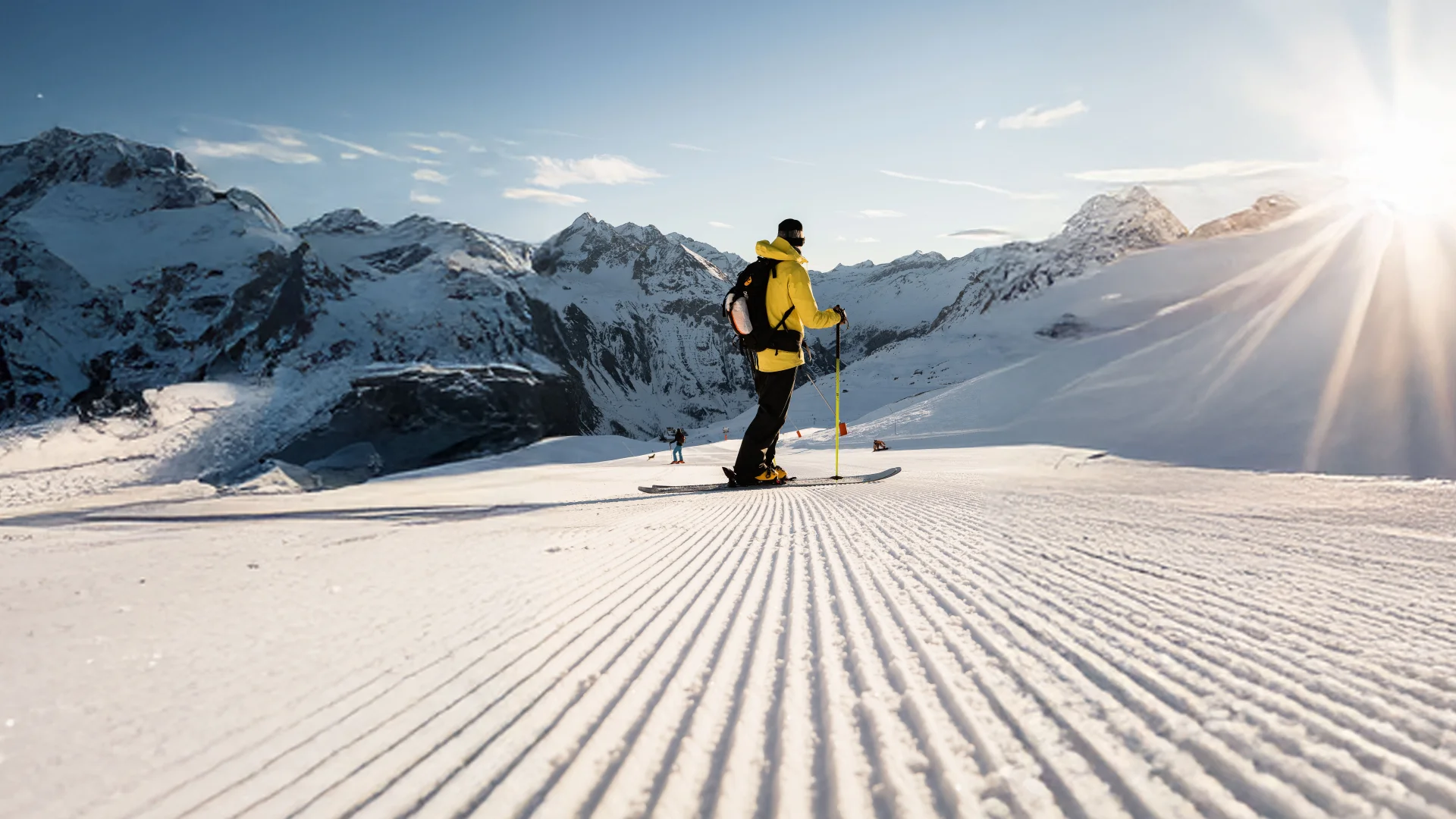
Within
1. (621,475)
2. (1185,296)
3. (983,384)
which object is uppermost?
(1185,296)

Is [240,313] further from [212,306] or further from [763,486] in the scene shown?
[763,486]

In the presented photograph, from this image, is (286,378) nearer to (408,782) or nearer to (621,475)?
(621,475)

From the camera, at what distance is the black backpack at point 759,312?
7.98m

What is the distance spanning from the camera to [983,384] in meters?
38.7

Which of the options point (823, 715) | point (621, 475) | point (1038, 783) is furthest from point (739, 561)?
point (621, 475)

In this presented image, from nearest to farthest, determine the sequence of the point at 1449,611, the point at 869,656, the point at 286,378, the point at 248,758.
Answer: the point at 248,758, the point at 869,656, the point at 1449,611, the point at 286,378

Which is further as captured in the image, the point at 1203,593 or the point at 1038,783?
the point at 1203,593

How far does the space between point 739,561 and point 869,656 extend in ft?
5.24

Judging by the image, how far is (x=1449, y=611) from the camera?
97.3 inches

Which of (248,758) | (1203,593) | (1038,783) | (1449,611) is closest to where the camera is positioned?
(1038,783)

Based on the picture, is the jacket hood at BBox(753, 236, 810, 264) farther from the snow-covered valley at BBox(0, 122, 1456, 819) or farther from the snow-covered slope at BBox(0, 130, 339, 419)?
the snow-covered slope at BBox(0, 130, 339, 419)

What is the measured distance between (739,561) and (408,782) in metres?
2.34

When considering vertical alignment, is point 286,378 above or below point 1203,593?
above

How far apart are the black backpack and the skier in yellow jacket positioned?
0.05 meters
